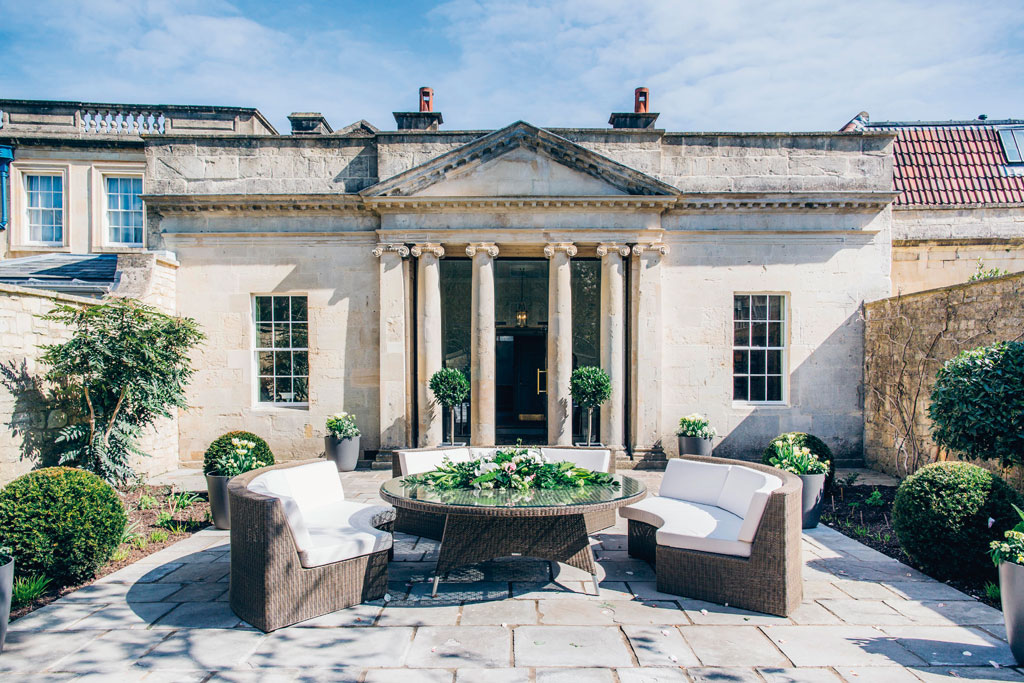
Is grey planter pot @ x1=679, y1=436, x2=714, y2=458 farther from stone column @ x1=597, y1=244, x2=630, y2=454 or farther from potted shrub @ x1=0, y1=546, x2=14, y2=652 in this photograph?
potted shrub @ x1=0, y1=546, x2=14, y2=652

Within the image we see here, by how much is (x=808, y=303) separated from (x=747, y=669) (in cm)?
929

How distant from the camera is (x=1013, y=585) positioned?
385 centimetres

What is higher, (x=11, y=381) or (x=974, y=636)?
(x=11, y=381)

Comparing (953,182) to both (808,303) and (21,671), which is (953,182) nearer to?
(808,303)

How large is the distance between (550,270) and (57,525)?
330 inches

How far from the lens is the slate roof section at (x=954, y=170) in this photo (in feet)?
44.3

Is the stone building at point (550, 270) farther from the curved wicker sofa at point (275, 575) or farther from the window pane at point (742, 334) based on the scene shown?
the curved wicker sofa at point (275, 575)

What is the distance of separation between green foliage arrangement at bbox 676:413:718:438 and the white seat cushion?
4.86 meters

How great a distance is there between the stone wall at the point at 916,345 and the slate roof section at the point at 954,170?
13.6 ft

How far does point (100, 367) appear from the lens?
26.3ft

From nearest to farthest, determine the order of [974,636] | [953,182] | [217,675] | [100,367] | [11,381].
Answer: [217,675] → [974,636] → [11,381] → [100,367] → [953,182]

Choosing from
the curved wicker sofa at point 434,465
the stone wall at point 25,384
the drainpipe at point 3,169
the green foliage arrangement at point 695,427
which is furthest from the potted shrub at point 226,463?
the drainpipe at point 3,169

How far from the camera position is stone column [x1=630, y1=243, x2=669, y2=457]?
1125 cm

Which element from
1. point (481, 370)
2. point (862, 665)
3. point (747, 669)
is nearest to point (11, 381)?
point (481, 370)
